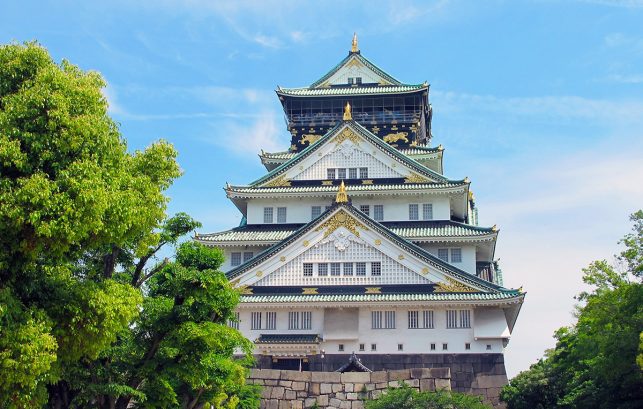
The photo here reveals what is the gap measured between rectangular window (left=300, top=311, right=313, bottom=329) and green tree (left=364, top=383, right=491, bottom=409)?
36.5ft

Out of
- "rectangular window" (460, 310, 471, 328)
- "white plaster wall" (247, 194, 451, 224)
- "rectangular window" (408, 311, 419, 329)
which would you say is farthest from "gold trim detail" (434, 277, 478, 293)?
"white plaster wall" (247, 194, 451, 224)

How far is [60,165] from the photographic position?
16.4 meters

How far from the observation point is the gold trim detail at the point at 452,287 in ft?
129

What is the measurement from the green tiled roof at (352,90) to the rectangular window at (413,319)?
1860 centimetres

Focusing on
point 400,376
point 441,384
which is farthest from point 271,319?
point 441,384

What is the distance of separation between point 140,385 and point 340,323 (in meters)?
17.9

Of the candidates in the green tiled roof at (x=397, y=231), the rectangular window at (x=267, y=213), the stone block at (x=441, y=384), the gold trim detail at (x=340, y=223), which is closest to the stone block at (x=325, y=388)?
the stone block at (x=441, y=384)

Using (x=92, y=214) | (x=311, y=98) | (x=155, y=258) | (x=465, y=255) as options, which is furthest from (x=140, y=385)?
(x=311, y=98)

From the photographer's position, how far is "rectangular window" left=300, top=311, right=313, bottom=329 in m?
40.3

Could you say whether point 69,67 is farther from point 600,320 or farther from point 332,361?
point 332,361

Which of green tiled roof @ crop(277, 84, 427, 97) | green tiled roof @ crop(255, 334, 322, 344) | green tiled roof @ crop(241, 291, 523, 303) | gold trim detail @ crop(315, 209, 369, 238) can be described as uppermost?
green tiled roof @ crop(277, 84, 427, 97)

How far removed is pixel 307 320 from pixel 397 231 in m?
7.90

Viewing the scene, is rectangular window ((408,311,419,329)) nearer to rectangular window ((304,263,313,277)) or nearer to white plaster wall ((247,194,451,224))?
rectangular window ((304,263,313,277))

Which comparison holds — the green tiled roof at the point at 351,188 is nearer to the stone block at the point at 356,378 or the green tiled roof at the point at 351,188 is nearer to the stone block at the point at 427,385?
the stone block at the point at 356,378
